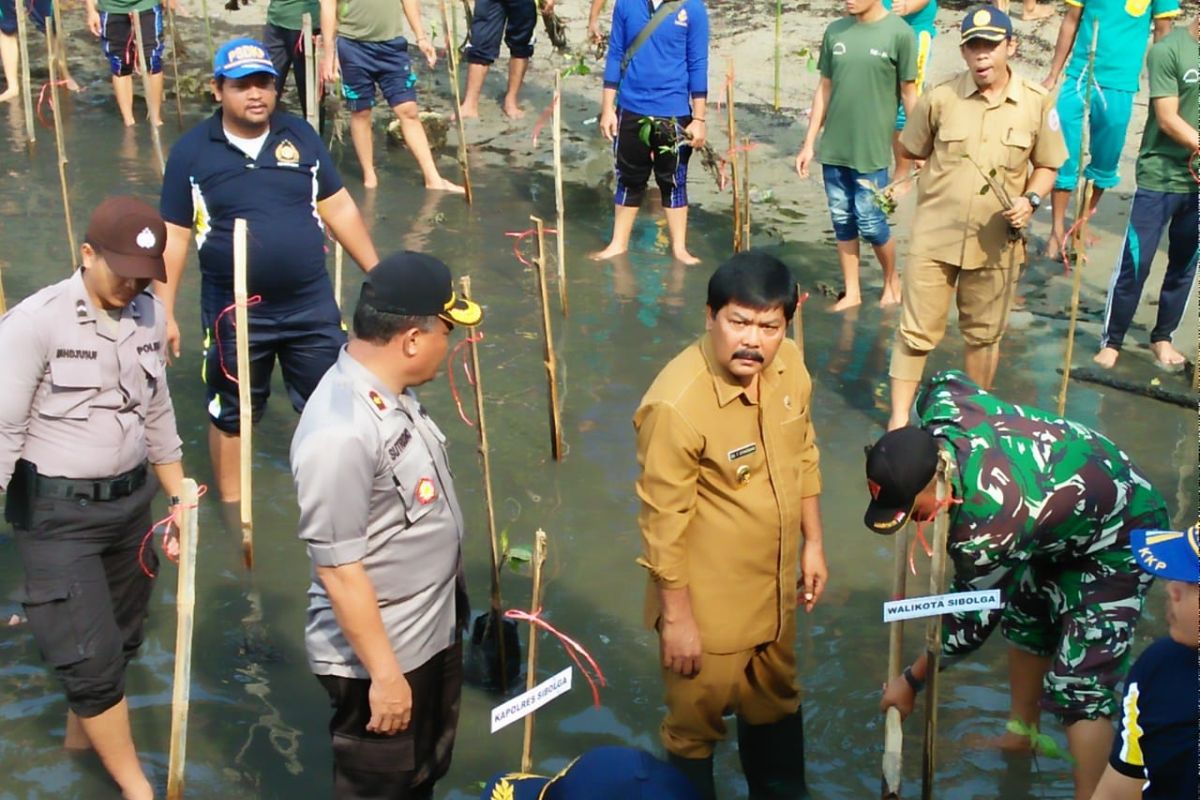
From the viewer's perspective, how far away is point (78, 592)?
15.0 ft

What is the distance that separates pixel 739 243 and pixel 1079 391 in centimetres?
292

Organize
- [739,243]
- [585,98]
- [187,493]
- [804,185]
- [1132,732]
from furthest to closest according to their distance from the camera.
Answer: [585,98] → [804,185] → [739,243] → [187,493] → [1132,732]

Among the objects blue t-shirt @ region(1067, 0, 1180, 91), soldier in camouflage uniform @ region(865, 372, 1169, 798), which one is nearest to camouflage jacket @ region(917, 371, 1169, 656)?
soldier in camouflage uniform @ region(865, 372, 1169, 798)

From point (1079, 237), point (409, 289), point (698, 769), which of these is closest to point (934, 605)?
point (698, 769)

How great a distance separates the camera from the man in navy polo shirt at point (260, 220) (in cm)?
599

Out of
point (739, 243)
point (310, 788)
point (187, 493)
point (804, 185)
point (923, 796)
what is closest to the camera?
point (187, 493)

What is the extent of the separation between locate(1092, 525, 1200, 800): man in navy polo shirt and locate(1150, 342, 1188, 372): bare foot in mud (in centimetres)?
546

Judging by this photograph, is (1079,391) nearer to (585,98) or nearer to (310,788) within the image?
(310,788)

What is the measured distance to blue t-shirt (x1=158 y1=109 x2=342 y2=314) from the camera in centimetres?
602

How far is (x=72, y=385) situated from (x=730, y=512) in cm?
220

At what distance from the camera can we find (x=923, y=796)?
461cm

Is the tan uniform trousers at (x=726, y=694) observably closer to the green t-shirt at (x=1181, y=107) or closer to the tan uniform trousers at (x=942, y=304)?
the tan uniform trousers at (x=942, y=304)

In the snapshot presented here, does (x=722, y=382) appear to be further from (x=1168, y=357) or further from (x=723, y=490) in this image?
(x=1168, y=357)

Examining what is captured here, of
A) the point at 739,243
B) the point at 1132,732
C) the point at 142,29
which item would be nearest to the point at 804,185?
the point at 739,243
